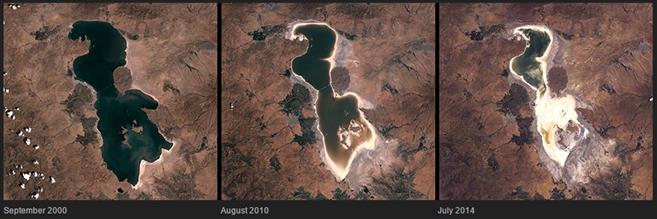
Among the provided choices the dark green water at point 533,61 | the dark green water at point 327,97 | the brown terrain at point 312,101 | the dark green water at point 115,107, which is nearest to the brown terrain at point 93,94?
the dark green water at point 115,107

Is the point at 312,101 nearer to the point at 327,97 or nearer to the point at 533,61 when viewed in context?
the point at 327,97

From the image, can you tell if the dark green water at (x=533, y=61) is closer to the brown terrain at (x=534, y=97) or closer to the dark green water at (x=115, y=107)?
the brown terrain at (x=534, y=97)

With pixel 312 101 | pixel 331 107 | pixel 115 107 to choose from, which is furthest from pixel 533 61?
pixel 115 107

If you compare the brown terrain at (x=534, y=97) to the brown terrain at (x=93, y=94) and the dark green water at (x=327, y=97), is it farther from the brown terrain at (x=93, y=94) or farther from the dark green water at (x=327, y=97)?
the brown terrain at (x=93, y=94)

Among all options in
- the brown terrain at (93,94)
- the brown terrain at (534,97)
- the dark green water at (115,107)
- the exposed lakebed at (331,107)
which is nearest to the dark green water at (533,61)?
the brown terrain at (534,97)

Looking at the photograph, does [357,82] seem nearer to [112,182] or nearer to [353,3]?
[353,3]
